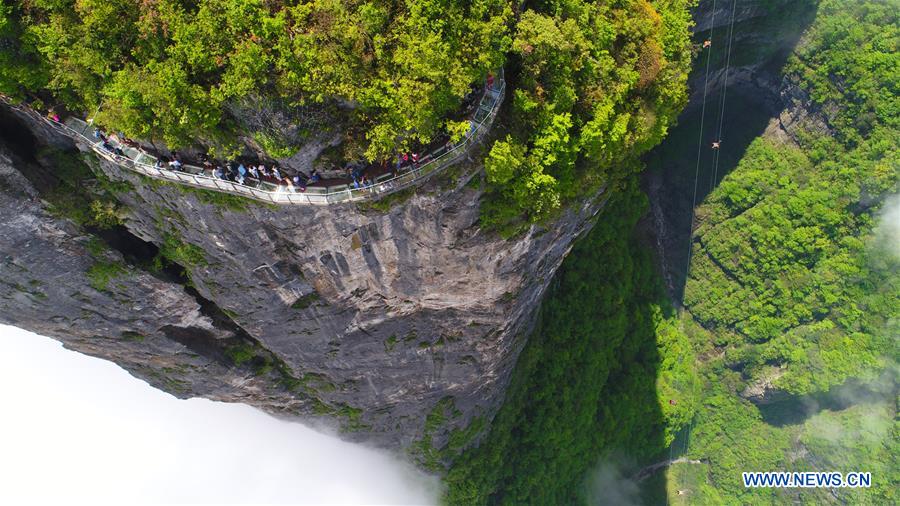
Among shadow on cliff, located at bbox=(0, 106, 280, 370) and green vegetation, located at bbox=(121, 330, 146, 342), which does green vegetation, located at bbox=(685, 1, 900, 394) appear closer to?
shadow on cliff, located at bbox=(0, 106, 280, 370)

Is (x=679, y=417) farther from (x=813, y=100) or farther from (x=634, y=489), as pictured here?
(x=813, y=100)

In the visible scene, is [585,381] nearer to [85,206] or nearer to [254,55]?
[254,55]

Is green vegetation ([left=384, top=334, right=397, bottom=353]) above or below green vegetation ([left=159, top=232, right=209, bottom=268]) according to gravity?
below

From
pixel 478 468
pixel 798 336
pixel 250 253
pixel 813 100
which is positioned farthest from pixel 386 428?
pixel 813 100

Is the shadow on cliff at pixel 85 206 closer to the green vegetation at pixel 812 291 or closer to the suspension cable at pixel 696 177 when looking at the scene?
the suspension cable at pixel 696 177

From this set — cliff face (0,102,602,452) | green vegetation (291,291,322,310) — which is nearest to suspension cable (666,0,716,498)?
cliff face (0,102,602,452)

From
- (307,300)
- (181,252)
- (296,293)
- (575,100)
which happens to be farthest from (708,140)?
(181,252)

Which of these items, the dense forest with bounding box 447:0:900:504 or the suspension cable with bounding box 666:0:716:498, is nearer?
the dense forest with bounding box 447:0:900:504
